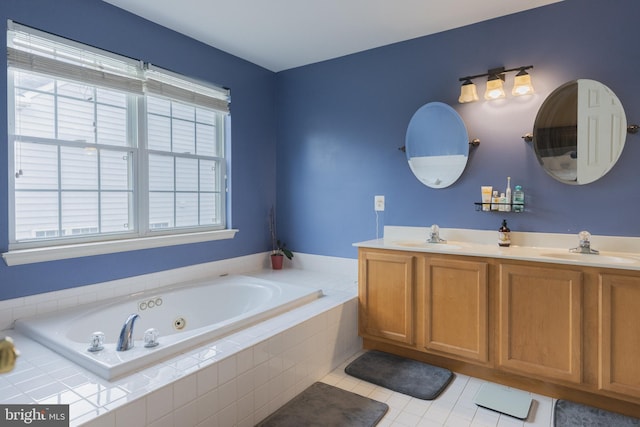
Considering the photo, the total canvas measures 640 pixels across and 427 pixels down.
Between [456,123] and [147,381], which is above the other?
[456,123]

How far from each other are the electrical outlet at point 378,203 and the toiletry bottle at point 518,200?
1031 millimetres

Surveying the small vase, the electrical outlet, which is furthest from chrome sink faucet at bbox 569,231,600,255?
the small vase

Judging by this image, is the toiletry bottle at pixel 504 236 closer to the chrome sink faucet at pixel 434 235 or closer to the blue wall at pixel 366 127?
the blue wall at pixel 366 127

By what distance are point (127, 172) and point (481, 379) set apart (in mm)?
2824

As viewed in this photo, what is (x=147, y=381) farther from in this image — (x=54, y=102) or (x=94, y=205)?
(x=54, y=102)

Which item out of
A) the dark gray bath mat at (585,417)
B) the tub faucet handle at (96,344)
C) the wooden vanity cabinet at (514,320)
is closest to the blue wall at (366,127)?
the wooden vanity cabinet at (514,320)

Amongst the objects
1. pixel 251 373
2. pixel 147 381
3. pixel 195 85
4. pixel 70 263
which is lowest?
pixel 251 373

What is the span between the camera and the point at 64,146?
7.84 ft

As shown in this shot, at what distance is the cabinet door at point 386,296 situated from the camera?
2584 millimetres

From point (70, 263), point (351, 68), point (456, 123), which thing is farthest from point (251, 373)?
point (351, 68)

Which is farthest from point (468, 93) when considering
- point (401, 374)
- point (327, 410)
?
point (327, 410)

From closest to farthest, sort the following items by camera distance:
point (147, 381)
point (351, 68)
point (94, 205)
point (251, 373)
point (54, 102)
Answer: point (147, 381) → point (251, 373) → point (54, 102) → point (94, 205) → point (351, 68)

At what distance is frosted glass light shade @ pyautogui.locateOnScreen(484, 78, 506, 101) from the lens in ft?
8.53

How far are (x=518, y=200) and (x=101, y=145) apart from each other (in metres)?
2.90
